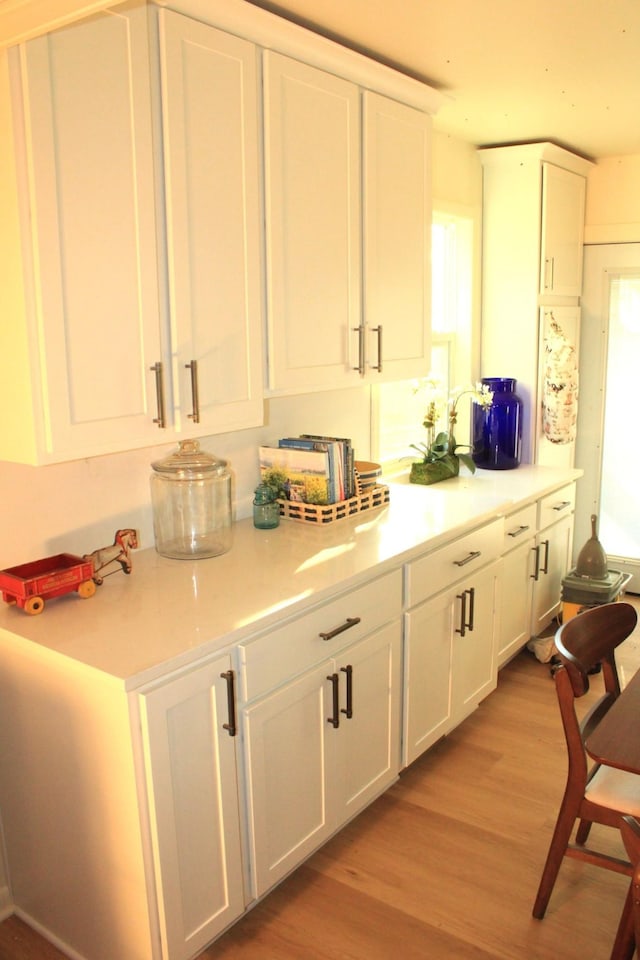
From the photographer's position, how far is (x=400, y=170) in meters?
2.78

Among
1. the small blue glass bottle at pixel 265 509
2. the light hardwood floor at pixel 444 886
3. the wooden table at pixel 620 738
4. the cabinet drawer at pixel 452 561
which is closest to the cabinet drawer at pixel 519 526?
the cabinet drawer at pixel 452 561

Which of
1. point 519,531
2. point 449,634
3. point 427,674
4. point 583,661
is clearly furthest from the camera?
point 519,531

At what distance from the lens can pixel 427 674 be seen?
2.62 m

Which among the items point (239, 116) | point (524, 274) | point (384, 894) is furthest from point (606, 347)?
point (384, 894)

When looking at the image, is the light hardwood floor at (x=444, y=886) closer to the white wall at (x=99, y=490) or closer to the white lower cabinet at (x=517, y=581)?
the white lower cabinet at (x=517, y=581)

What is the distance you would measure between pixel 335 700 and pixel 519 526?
1402 mm

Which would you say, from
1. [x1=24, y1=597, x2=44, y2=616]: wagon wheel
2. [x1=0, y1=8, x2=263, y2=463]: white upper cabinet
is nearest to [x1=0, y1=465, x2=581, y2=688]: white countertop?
[x1=24, y1=597, x2=44, y2=616]: wagon wheel

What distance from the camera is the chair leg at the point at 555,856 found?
6.50 ft

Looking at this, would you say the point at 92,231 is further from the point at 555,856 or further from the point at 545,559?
the point at 545,559

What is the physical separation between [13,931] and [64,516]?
1.05 meters

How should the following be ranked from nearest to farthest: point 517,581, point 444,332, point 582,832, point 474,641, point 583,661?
point 583,661 → point 582,832 → point 474,641 → point 517,581 → point 444,332

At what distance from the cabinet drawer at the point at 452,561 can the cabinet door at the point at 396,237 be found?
64 cm

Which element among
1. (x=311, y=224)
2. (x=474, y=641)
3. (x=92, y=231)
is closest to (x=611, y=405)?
(x=474, y=641)

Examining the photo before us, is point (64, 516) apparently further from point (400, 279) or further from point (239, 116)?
point (400, 279)
